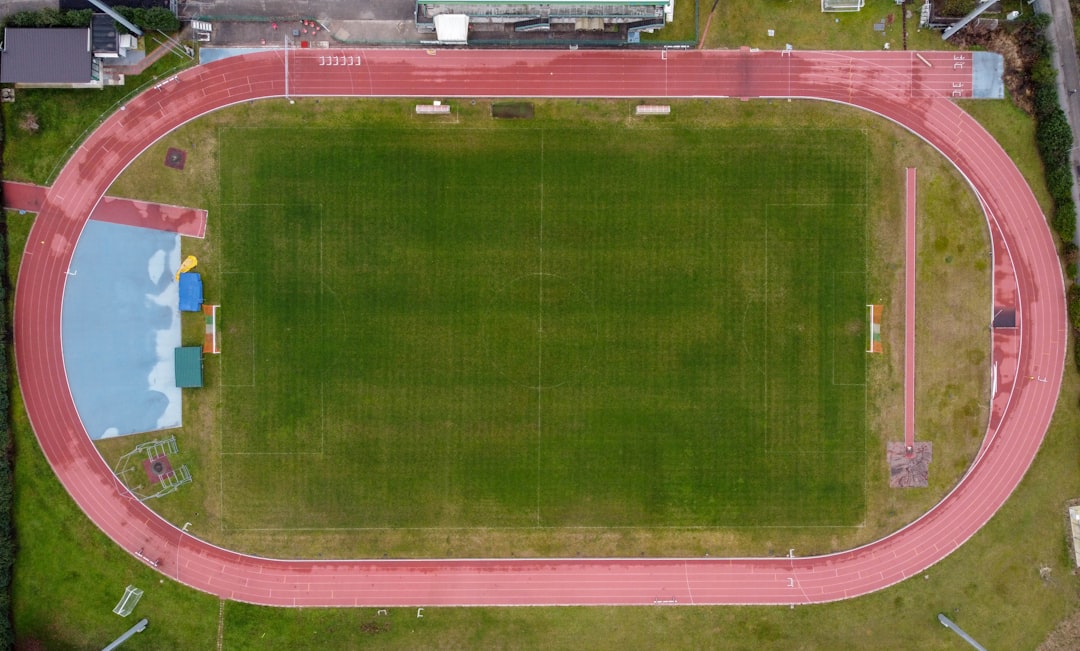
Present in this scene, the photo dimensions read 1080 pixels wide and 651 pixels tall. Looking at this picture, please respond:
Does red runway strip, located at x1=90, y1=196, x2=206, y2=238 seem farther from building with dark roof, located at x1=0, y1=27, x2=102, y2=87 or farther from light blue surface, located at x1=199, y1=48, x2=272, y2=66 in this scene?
light blue surface, located at x1=199, y1=48, x2=272, y2=66

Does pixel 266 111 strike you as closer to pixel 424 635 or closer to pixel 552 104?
pixel 552 104

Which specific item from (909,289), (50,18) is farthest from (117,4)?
(909,289)

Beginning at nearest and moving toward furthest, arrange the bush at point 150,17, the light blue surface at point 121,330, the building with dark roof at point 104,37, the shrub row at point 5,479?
the bush at point 150,17 < the building with dark roof at point 104,37 < the shrub row at point 5,479 < the light blue surface at point 121,330

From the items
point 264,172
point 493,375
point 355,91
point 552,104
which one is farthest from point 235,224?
point 552,104

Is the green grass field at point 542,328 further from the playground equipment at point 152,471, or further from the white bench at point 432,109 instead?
the playground equipment at point 152,471

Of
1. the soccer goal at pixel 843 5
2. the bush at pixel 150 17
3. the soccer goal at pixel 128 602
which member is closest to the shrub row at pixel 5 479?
the soccer goal at pixel 128 602

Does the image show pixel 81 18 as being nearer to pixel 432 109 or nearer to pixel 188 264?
pixel 188 264
